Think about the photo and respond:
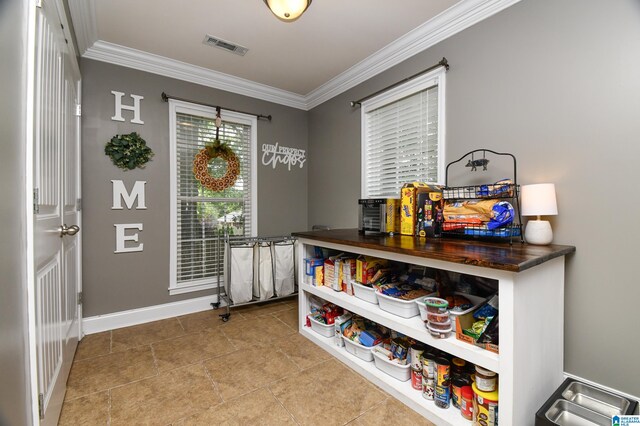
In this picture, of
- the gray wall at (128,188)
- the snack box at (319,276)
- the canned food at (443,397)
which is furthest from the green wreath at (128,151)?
the canned food at (443,397)

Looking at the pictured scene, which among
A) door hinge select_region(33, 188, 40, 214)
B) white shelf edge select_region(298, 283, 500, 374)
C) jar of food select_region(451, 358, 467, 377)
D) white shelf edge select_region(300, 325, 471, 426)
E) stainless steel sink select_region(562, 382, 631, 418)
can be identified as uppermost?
door hinge select_region(33, 188, 40, 214)

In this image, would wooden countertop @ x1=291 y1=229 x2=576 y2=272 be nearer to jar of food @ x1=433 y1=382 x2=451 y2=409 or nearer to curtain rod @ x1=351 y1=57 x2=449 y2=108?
jar of food @ x1=433 y1=382 x2=451 y2=409

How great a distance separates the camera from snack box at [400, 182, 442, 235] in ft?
6.82

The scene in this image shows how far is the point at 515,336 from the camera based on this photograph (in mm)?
1213

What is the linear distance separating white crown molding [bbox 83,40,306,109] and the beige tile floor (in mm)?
2438

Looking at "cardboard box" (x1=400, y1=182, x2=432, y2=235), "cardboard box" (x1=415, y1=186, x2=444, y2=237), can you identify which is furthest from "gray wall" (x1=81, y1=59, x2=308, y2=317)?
"cardboard box" (x1=415, y1=186, x2=444, y2=237)

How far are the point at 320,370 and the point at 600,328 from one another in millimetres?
1605

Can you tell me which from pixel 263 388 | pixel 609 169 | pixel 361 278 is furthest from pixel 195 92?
pixel 609 169

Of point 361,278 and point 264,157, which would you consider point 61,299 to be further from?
point 264,157

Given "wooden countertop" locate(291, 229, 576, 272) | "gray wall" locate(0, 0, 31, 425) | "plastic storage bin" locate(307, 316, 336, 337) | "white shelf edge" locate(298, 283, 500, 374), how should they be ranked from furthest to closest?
"plastic storage bin" locate(307, 316, 336, 337)
"white shelf edge" locate(298, 283, 500, 374)
"wooden countertop" locate(291, 229, 576, 272)
"gray wall" locate(0, 0, 31, 425)

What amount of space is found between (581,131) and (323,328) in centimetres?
208

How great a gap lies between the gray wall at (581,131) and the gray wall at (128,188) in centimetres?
256

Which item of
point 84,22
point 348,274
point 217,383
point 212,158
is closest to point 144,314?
point 217,383

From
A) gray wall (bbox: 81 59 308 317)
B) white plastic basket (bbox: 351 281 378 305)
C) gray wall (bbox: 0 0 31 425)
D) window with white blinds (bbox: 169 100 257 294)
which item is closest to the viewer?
gray wall (bbox: 0 0 31 425)
